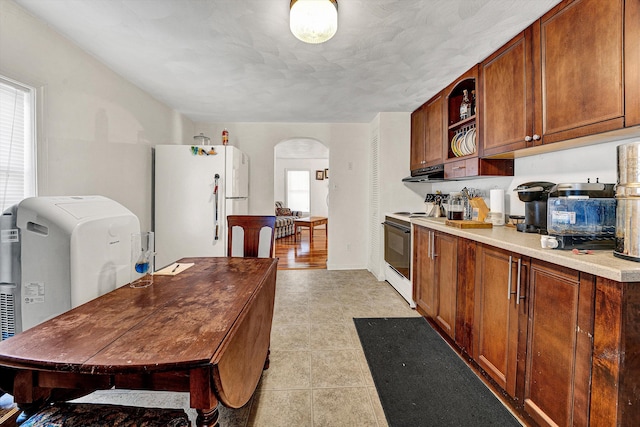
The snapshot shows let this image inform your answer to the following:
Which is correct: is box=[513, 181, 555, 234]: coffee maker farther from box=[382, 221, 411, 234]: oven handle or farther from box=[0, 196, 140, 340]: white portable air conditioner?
box=[0, 196, 140, 340]: white portable air conditioner

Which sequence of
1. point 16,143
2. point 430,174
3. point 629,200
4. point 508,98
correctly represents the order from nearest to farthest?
point 629,200
point 16,143
point 508,98
point 430,174

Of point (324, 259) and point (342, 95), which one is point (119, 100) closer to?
point (342, 95)

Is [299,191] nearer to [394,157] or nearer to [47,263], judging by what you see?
[394,157]

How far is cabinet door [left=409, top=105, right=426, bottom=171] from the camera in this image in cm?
347

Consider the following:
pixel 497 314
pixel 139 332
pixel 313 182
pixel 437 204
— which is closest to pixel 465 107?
pixel 437 204

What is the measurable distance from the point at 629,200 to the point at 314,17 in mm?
1724

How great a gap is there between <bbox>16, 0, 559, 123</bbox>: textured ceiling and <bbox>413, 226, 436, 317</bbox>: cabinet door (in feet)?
4.93

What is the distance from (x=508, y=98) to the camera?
6.66 ft

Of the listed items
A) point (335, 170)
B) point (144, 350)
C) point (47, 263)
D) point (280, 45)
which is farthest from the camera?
point (335, 170)

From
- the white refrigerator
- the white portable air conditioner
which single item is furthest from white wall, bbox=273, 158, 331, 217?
the white portable air conditioner

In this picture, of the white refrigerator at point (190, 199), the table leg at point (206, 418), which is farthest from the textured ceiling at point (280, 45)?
the table leg at point (206, 418)

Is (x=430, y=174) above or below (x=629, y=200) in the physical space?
above

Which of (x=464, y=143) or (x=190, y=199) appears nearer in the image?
(x=464, y=143)

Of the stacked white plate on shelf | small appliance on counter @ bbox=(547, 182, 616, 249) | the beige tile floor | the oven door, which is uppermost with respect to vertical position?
the stacked white plate on shelf
